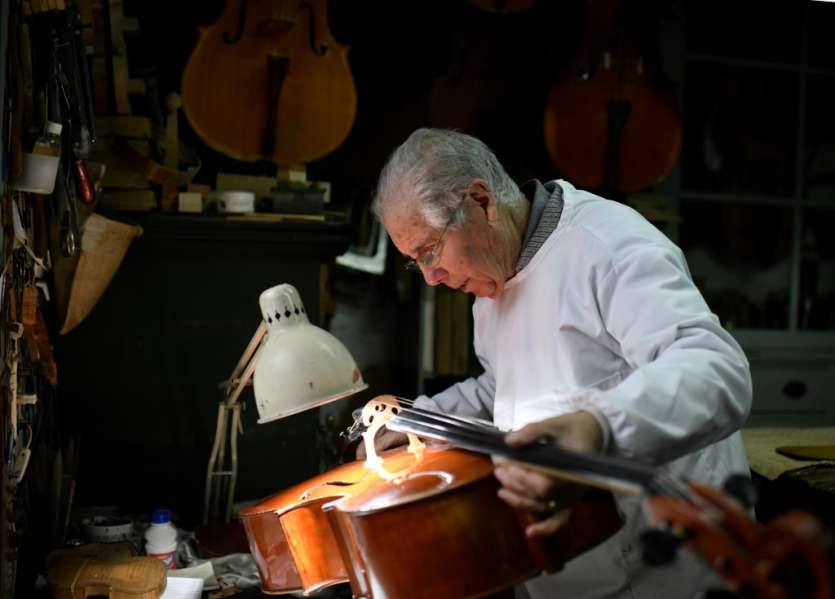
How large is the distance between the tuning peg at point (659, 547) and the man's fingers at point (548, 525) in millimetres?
335

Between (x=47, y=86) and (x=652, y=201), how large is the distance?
3.25 m

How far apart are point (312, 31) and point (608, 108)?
55.4 inches

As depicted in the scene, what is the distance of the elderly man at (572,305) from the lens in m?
1.57

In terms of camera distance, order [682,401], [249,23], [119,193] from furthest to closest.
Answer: [249,23]
[119,193]
[682,401]

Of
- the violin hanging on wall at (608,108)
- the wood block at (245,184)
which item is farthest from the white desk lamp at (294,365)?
the violin hanging on wall at (608,108)

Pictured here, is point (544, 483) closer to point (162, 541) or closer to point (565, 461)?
point (565, 461)

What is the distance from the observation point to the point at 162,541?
2564 mm

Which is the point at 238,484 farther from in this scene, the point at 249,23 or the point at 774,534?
the point at 774,534

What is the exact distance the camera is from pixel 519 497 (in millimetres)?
1323

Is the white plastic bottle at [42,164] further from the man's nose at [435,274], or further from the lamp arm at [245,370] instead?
the man's nose at [435,274]

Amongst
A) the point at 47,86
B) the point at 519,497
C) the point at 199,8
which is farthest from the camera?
the point at 199,8

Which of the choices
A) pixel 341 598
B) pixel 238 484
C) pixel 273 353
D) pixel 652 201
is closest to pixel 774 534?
pixel 273 353

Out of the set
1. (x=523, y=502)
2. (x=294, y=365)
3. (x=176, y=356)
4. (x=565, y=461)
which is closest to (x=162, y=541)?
(x=176, y=356)

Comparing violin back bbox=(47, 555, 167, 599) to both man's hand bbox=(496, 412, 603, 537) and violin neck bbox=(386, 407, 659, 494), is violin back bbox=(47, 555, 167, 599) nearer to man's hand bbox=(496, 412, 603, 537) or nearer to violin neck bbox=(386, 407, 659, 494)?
violin neck bbox=(386, 407, 659, 494)
